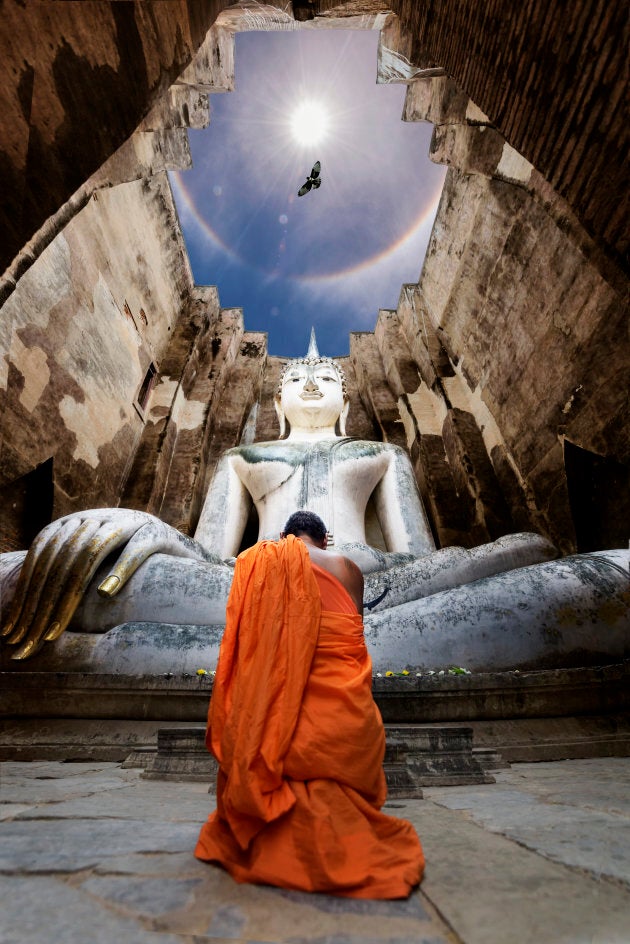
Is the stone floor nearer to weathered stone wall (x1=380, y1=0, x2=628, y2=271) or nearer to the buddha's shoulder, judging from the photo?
weathered stone wall (x1=380, y1=0, x2=628, y2=271)

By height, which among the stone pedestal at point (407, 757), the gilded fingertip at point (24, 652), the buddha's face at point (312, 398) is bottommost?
the stone pedestal at point (407, 757)

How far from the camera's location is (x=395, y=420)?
21.6 ft

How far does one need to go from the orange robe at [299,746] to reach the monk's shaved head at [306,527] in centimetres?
28

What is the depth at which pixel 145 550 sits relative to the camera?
3.06 m

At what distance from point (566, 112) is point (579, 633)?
2.47 m

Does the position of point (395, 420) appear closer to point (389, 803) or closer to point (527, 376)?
point (527, 376)

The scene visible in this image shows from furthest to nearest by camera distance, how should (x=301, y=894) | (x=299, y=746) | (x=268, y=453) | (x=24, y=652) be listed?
(x=268, y=453) → (x=24, y=652) → (x=299, y=746) → (x=301, y=894)

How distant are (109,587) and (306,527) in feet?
4.92

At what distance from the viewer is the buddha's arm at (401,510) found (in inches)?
172

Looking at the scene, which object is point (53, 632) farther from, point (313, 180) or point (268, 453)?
point (313, 180)

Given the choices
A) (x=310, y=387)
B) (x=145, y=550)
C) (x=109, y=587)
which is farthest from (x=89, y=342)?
(x=109, y=587)

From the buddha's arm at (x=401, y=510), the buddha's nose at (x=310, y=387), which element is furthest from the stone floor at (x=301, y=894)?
the buddha's nose at (x=310, y=387)

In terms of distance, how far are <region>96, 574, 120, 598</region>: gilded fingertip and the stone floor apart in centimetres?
140

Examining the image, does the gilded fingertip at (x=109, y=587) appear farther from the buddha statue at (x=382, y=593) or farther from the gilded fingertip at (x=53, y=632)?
the gilded fingertip at (x=53, y=632)
